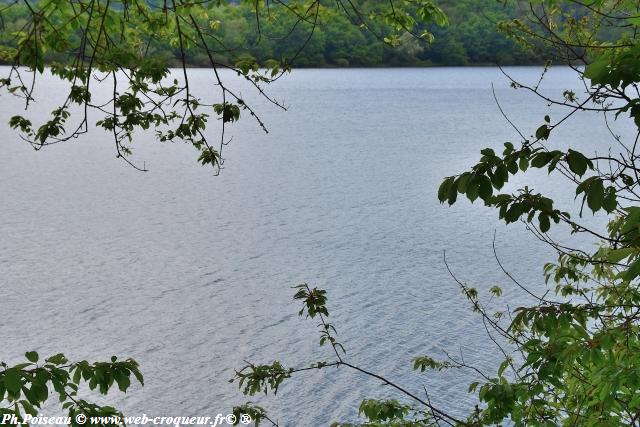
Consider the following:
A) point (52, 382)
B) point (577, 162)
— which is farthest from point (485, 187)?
point (52, 382)

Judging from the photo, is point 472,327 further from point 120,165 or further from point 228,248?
point 120,165

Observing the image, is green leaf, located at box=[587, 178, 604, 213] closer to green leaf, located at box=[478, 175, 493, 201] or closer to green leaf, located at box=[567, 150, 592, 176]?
green leaf, located at box=[567, 150, 592, 176]

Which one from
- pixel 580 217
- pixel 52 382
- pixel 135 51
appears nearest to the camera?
pixel 580 217

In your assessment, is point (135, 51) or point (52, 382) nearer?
point (52, 382)

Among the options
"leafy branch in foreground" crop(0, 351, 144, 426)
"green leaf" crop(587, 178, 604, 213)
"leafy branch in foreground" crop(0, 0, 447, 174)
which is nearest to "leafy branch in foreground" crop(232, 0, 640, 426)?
"green leaf" crop(587, 178, 604, 213)

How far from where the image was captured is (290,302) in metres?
14.7

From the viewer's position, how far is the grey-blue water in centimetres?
1172

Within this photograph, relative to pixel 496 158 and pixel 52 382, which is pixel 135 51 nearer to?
pixel 52 382

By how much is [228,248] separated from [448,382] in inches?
347

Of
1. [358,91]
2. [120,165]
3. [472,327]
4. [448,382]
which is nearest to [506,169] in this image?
[448,382]

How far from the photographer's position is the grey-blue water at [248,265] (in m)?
11.7

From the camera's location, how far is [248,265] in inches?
679

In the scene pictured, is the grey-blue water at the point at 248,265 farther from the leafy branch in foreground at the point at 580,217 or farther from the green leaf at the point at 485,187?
the green leaf at the point at 485,187

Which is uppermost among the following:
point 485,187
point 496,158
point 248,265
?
point 248,265
